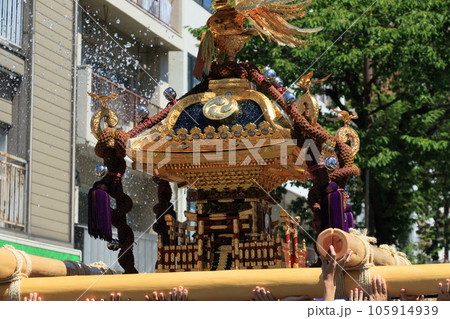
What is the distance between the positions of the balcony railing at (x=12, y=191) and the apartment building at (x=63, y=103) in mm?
17

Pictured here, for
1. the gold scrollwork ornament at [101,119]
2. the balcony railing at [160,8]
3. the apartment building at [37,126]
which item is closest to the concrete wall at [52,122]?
the apartment building at [37,126]

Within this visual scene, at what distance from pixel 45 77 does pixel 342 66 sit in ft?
19.1

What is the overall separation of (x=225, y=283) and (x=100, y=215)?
A: 7.34 ft

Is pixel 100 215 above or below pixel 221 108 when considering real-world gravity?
below

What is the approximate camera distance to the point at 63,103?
57.2ft

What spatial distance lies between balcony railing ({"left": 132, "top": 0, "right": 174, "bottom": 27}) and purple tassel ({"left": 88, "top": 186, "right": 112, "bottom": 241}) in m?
11.0

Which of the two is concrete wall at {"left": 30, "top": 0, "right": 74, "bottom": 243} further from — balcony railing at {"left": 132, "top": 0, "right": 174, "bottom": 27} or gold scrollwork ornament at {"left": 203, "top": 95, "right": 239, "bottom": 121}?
gold scrollwork ornament at {"left": 203, "top": 95, "right": 239, "bottom": 121}

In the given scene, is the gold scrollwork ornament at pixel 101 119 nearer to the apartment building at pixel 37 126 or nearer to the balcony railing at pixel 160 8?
the apartment building at pixel 37 126

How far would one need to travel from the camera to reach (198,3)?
23484 mm

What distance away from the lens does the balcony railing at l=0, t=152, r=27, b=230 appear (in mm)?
15852

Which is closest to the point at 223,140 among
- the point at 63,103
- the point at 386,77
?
the point at 63,103

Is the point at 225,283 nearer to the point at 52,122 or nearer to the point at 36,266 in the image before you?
the point at 36,266

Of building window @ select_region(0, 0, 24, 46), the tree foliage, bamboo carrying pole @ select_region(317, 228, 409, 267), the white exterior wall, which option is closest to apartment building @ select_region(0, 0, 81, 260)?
building window @ select_region(0, 0, 24, 46)

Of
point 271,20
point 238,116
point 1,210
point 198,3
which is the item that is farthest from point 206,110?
point 198,3
